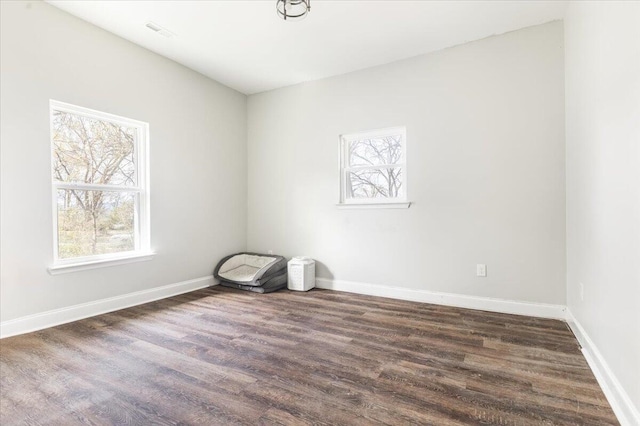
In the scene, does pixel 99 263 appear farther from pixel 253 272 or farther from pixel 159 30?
pixel 159 30

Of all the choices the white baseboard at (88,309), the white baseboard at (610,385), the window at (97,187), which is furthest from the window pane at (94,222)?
the white baseboard at (610,385)

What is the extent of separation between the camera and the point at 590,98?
2.19m

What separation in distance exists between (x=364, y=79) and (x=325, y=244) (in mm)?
2187

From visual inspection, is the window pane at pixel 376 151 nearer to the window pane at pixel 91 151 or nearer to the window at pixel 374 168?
the window at pixel 374 168

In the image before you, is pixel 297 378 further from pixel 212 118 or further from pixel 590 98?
pixel 212 118

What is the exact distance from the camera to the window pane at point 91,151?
294cm

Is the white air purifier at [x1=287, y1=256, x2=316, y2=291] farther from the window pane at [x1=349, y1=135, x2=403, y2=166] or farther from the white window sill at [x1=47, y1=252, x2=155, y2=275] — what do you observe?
the white window sill at [x1=47, y1=252, x2=155, y2=275]

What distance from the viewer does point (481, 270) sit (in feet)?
10.7

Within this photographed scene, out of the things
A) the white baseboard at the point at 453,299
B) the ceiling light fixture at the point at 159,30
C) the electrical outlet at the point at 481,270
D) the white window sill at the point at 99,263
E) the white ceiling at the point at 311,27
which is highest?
the ceiling light fixture at the point at 159,30

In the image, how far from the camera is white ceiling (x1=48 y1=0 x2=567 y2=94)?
2.76 m

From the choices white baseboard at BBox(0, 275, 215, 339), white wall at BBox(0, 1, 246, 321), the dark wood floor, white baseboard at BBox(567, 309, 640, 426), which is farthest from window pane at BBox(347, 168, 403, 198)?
white baseboard at BBox(0, 275, 215, 339)

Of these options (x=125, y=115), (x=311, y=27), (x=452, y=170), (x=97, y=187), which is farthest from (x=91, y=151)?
(x=452, y=170)

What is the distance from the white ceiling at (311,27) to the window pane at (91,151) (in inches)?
39.2

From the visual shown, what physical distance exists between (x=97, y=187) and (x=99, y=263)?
772mm
